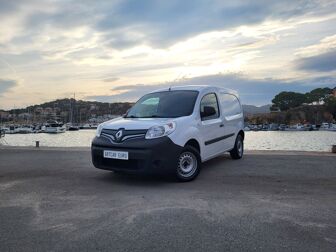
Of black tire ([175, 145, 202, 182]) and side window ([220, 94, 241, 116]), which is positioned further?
side window ([220, 94, 241, 116])

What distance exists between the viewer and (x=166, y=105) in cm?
777

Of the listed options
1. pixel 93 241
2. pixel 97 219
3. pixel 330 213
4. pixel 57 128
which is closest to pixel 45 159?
pixel 97 219

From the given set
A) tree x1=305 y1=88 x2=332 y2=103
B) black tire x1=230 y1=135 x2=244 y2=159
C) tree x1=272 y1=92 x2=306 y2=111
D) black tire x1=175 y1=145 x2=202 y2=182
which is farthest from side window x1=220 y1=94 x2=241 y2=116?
tree x1=305 y1=88 x2=332 y2=103

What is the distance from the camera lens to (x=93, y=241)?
12.6ft

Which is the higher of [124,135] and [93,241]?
[124,135]

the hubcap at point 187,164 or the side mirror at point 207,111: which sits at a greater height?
the side mirror at point 207,111

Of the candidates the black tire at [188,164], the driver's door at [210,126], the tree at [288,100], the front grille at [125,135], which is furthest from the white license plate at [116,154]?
the tree at [288,100]

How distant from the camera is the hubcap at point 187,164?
22.5ft

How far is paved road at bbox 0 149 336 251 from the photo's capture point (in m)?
3.79

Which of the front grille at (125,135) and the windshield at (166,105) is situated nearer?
the front grille at (125,135)

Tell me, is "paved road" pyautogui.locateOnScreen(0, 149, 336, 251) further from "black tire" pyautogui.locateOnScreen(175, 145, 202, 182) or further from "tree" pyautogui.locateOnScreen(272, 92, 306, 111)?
"tree" pyautogui.locateOnScreen(272, 92, 306, 111)

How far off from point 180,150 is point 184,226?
8.41ft

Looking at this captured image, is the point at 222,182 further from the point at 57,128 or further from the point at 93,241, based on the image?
the point at 57,128

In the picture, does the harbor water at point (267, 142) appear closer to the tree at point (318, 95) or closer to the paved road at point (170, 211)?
the paved road at point (170, 211)
